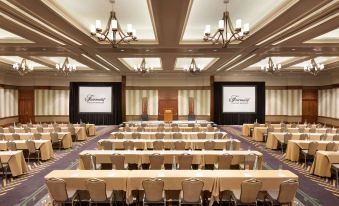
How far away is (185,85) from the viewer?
2316cm

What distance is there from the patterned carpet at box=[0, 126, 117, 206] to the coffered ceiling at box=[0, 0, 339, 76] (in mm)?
4030

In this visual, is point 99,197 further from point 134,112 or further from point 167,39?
point 134,112

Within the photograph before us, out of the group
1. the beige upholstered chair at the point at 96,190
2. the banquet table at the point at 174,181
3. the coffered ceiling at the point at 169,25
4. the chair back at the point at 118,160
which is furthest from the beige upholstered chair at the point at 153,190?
the coffered ceiling at the point at 169,25

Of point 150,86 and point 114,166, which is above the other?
point 150,86

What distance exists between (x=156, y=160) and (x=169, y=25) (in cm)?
344

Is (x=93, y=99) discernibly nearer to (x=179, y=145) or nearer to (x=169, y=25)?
(x=179, y=145)

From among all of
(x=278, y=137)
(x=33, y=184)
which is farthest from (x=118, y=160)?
(x=278, y=137)

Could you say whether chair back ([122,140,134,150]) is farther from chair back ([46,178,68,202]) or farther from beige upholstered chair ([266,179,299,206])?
beige upholstered chair ([266,179,299,206])

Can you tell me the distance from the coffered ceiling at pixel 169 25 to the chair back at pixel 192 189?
11.2 ft

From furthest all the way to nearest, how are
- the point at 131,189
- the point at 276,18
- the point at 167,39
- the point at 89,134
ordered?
1. the point at 89,134
2. the point at 167,39
3. the point at 276,18
4. the point at 131,189

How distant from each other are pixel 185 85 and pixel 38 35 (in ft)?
49.6

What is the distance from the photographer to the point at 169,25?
7758 millimetres

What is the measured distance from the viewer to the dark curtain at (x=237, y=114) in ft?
75.5

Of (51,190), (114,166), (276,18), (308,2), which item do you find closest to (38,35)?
(114,166)
